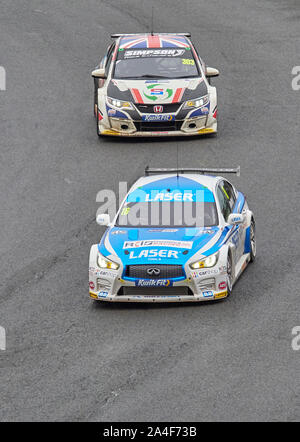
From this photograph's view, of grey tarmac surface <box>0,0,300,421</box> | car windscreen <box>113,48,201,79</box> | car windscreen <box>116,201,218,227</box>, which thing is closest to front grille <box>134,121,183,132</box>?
grey tarmac surface <box>0,0,300,421</box>

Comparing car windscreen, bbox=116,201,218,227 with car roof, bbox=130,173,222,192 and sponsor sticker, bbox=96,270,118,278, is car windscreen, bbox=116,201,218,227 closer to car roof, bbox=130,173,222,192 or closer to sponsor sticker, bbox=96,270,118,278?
car roof, bbox=130,173,222,192

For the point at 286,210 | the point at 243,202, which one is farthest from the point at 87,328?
the point at 286,210

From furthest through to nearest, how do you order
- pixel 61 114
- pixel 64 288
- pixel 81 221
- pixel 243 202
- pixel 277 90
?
1. pixel 277 90
2. pixel 61 114
3. pixel 81 221
4. pixel 243 202
5. pixel 64 288

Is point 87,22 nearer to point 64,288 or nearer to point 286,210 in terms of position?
point 286,210

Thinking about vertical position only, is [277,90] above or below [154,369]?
above

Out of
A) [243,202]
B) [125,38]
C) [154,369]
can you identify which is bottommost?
[154,369]

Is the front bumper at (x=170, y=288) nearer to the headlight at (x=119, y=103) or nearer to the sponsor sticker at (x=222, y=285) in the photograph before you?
the sponsor sticker at (x=222, y=285)

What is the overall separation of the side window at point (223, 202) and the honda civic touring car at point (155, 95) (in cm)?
560

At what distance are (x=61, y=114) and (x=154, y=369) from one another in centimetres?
1245

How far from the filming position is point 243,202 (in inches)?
601

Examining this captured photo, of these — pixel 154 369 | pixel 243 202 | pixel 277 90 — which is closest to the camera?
pixel 154 369

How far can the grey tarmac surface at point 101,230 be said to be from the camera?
10.3m

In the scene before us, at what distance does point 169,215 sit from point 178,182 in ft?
3.05

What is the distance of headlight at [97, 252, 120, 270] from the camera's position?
1298cm
